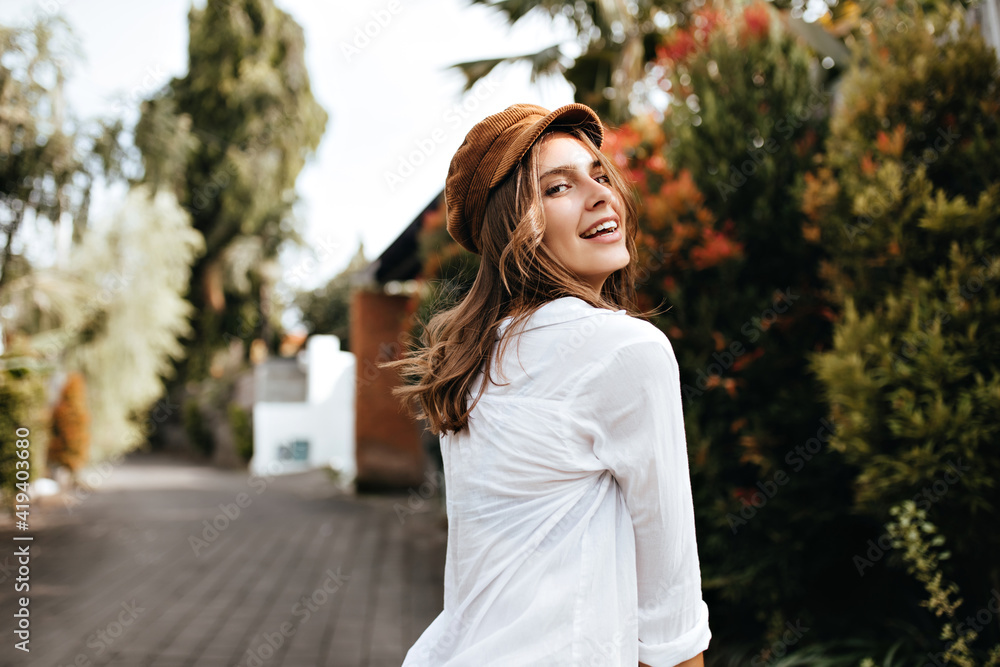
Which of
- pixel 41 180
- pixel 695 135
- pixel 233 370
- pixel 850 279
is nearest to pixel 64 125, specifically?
pixel 41 180

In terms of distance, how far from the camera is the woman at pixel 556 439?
988 mm

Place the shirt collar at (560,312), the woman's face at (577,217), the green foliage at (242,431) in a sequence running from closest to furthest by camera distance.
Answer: the shirt collar at (560,312) → the woman's face at (577,217) → the green foliage at (242,431)

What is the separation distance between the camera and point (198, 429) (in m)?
23.9

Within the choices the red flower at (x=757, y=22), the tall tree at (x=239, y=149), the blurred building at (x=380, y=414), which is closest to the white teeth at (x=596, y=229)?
the red flower at (x=757, y=22)

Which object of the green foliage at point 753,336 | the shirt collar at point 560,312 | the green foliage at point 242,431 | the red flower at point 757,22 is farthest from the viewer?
the green foliage at point 242,431

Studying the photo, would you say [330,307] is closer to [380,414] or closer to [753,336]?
[380,414]

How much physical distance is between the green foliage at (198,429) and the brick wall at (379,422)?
46.8ft

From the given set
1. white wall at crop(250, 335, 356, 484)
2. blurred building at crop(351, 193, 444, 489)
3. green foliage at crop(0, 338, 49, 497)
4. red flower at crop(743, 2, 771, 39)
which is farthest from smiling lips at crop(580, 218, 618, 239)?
white wall at crop(250, 335, 356, 484)

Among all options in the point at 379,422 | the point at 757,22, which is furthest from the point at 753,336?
the point at 379,422

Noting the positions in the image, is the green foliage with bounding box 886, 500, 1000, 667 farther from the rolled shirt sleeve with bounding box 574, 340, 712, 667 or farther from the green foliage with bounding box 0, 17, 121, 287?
the green foliage with bounding box 0, 17, 121, 287

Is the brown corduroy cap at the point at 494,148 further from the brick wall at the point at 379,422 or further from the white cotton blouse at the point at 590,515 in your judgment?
the brick wall at the point at 379,422

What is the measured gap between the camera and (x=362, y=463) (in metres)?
11.6

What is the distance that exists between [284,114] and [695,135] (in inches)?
916

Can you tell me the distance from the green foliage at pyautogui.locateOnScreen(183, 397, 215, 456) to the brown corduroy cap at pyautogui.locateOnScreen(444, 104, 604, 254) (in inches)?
967
